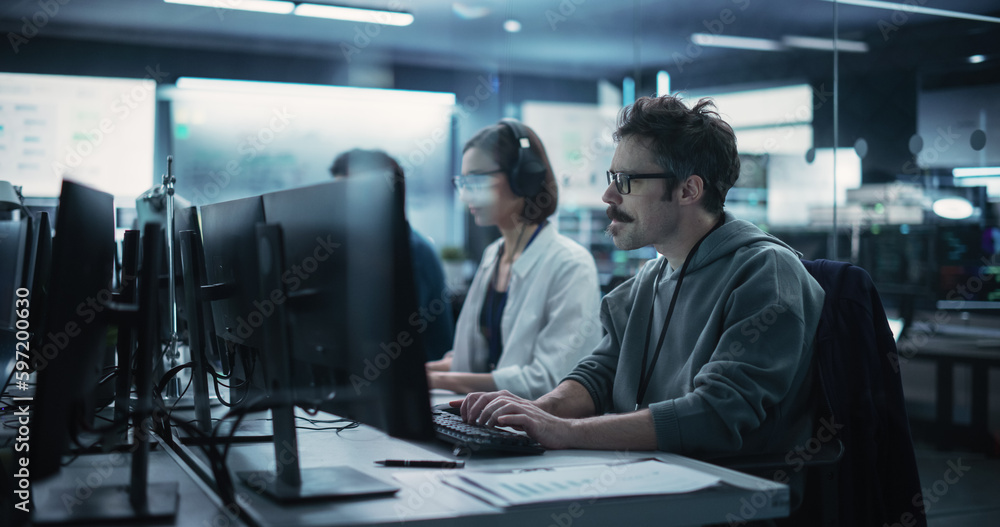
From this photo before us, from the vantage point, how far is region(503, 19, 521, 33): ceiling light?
227 inches

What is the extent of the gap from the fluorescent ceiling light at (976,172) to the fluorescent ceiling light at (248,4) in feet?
13.1

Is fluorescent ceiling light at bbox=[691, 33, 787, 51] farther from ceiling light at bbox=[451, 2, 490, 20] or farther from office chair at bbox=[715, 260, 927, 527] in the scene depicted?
office chair at bbox=[715, 260, 927, 527]

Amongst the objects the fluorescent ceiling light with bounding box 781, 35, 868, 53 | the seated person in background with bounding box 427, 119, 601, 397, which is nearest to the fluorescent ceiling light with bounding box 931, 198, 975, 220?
the fluorescent ceiling light with bounding box 781, 35, 868, 53

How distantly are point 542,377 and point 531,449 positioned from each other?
32.7 inches

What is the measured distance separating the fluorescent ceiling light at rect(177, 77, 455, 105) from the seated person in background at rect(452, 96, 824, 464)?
5.08 m

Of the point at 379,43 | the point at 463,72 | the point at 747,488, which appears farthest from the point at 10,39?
the point at 747,488

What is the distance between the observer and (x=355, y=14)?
5504mm

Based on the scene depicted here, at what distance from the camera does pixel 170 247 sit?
184cm

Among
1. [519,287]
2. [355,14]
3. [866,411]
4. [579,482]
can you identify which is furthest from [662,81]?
[579,482]

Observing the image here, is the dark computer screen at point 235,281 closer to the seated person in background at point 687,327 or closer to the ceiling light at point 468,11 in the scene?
the seated person in background at point 687,327

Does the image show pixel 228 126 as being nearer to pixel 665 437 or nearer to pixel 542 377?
pixel 542 377

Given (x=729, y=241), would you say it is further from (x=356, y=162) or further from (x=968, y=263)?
(x=356, y=162)

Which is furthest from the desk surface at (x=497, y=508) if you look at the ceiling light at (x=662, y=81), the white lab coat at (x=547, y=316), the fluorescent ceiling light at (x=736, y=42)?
the ceiling light at (x=662, y=81)

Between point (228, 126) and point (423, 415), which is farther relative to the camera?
point (228, 126)
